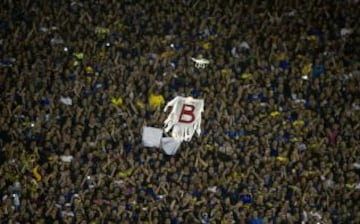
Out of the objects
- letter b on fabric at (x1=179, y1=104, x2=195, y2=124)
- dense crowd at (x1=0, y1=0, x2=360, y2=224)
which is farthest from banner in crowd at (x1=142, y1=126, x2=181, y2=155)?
letter b on fabric at (x1=179, y1=104, x2=195, y2=124)

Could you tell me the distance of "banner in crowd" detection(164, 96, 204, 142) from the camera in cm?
2642

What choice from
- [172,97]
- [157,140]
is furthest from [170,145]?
[172,97]

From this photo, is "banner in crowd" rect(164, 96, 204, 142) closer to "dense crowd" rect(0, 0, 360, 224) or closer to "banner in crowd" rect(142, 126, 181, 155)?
"banner in crowd" rect(142, 126, 181, 155)

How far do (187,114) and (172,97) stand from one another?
89cm

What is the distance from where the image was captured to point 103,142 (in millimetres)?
25547

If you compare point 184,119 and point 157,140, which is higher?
point 184,119

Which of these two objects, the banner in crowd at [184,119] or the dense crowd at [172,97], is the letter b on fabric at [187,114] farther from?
the dense crowd at [172,97]

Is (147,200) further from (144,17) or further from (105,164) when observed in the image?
(144,17)

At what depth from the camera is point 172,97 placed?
89.7ft

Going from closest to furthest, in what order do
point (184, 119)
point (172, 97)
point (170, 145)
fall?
point (170, 145), point (184, 119), point (172, 97)

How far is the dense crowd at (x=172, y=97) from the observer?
80.0 feet

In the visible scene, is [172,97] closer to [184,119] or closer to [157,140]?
[184,119]

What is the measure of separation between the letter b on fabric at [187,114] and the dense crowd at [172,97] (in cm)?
52

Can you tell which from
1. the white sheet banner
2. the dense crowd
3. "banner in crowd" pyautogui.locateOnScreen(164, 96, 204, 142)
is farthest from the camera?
"banner in crowd" pyautogui.locateOnScreen(164, 96, 204, 142)
